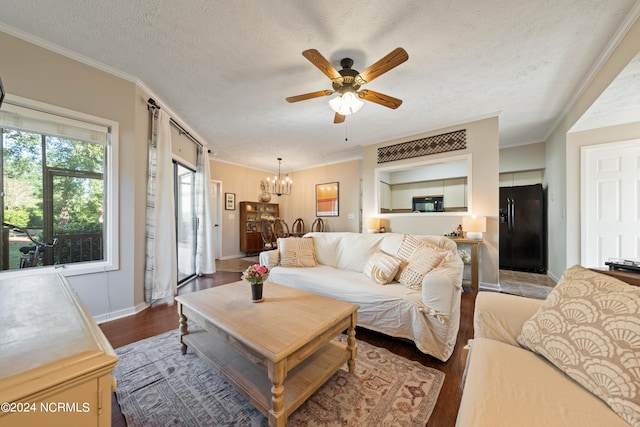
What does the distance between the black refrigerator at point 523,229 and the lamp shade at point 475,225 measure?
180 cm

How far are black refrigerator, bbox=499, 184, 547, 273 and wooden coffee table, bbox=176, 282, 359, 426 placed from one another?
179 inches

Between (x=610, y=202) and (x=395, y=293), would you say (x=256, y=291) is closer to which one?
(x=395, y=293)

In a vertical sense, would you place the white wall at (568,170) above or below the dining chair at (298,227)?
above

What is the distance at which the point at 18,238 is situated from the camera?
6.44 feet

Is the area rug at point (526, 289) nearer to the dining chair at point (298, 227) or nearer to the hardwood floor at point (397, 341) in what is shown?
the hardwood floor at point (397, 341)

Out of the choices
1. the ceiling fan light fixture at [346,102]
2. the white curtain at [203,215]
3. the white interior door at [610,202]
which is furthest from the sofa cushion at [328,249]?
the white interior door at [610,202]

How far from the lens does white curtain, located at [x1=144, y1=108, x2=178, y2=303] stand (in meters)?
2.66

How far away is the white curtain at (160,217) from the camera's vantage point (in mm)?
2658

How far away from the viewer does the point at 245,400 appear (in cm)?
137

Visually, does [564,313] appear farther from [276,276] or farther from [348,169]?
[348,169]

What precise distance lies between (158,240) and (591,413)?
11.5 feet

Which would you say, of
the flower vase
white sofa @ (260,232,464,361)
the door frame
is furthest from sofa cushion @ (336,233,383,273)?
the door frame

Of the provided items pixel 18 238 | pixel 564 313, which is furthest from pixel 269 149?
pixel 564 313

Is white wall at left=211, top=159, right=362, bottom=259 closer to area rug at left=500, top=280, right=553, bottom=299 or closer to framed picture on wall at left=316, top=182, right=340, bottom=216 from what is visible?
framed picture on wall at left=316, top=182, right=340, bottom=216
